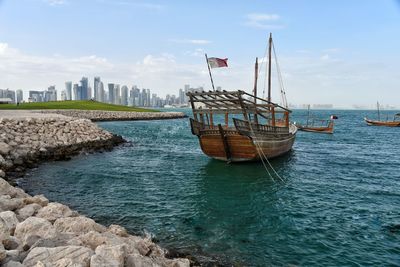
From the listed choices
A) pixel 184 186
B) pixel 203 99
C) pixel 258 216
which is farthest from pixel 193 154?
pixel 258 216

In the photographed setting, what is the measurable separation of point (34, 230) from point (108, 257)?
2824 millimetres

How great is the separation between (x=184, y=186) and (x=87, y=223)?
32.9 feet

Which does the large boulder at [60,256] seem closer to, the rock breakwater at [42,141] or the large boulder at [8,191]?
the large boulder at [8,191]

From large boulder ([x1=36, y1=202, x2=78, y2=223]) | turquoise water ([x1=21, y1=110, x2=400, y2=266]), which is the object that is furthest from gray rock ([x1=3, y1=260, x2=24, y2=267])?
turquoise water ([x1=21, y1=110, x2=400, y2=266])

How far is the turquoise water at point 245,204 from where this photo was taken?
10.7 metres

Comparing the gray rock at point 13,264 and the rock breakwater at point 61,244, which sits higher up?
the gray rock at point 13,264

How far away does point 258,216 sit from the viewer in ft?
45.9

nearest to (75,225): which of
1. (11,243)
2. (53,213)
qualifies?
(53,213)

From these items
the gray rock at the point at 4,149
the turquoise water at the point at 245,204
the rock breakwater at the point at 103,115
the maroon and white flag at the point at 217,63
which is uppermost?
the maroon and white flag at the point at 217,63

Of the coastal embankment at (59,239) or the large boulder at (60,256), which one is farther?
the coastal embankment at (59,239)

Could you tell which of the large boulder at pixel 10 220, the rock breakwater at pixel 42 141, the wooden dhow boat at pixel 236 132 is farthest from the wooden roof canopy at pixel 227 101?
the large boulder at pixel 10 220

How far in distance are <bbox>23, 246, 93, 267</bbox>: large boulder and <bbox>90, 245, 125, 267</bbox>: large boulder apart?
181 mm

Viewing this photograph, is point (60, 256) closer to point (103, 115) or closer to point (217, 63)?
point (217, 63)

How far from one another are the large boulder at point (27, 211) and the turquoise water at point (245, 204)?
2.82 m
